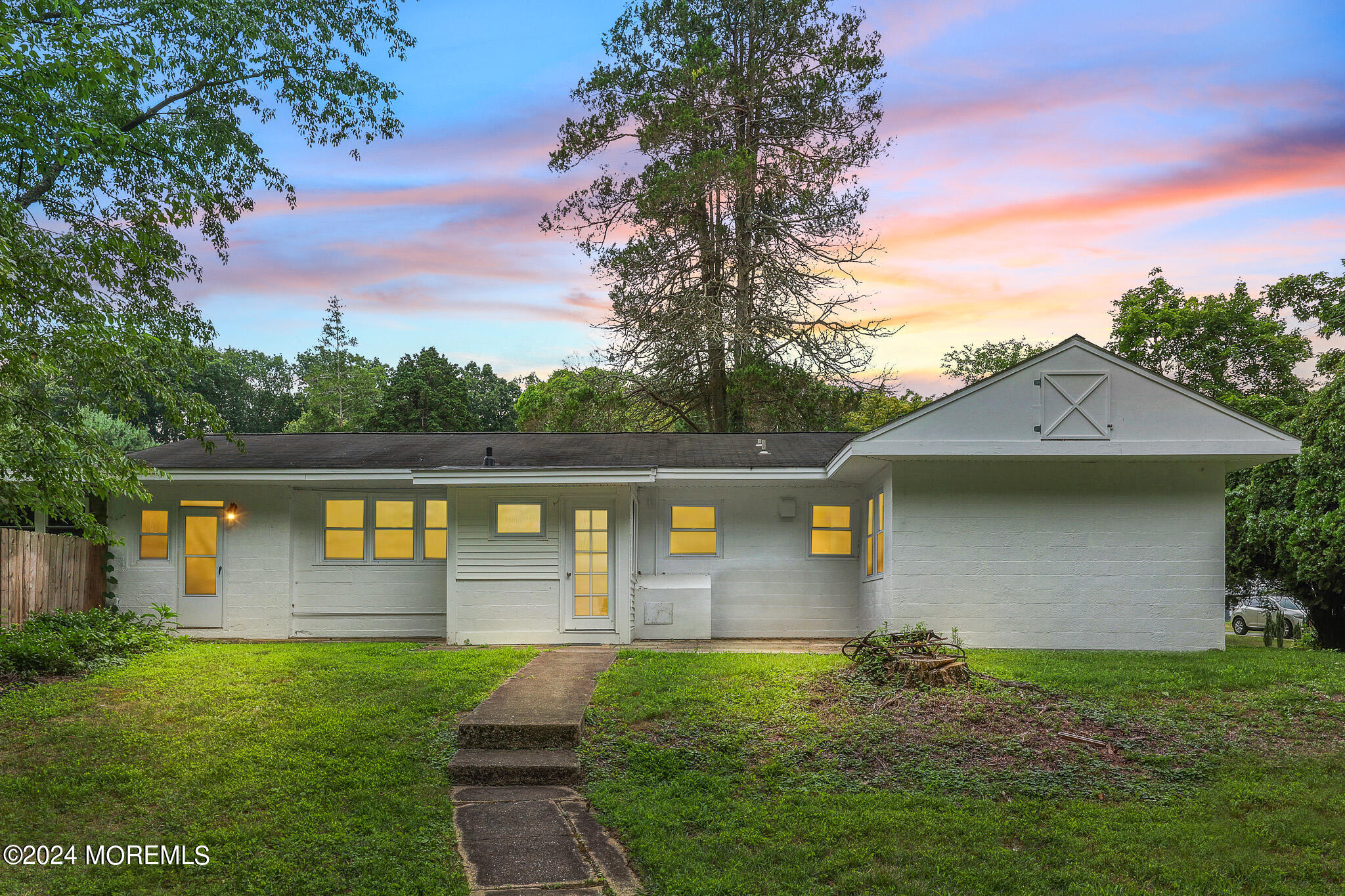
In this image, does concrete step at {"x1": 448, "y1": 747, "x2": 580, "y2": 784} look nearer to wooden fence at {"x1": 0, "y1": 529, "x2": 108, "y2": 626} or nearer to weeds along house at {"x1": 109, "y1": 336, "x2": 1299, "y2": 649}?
weeds along house at {"x1": 109, "y1": 336, "x2": 1299, "y2": 649}

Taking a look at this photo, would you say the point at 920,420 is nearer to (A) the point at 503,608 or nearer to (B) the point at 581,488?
(B) the point at 581,488

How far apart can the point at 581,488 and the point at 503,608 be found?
1840 mm

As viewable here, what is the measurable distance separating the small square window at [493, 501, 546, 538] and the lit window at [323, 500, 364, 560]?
2458 mm

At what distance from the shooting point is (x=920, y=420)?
9.75 meters

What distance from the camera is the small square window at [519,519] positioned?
36.4 feet

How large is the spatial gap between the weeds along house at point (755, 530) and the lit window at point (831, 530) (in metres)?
0.03

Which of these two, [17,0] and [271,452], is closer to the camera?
[17,0]

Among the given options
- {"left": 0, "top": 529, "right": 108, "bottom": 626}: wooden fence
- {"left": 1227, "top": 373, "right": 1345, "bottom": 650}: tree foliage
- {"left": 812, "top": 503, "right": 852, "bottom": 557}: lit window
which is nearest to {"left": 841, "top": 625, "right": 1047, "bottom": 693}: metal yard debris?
{"left": 812, "top": 503, "right": 852, "bottom": 557}: lit window

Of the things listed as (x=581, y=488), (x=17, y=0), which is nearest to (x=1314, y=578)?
(x=581, y=488)

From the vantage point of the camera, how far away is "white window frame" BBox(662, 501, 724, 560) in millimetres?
12195

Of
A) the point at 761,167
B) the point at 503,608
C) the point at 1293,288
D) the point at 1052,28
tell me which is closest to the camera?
the point at 503,608

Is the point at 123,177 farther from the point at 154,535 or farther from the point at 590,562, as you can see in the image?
the point at 590,562

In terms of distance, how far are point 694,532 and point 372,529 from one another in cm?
463

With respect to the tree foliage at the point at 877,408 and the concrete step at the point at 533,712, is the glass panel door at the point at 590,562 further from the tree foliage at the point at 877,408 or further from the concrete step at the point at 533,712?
the tree foliage at the point at 877,408
